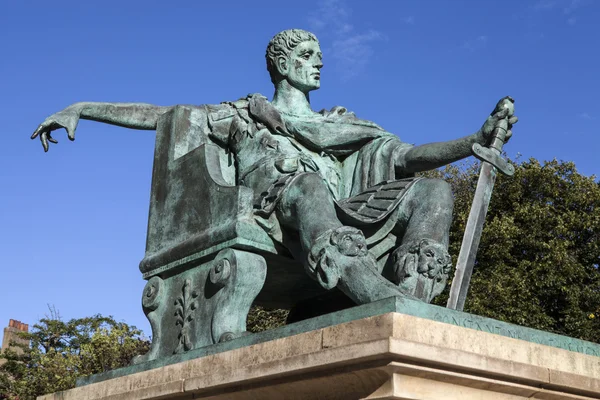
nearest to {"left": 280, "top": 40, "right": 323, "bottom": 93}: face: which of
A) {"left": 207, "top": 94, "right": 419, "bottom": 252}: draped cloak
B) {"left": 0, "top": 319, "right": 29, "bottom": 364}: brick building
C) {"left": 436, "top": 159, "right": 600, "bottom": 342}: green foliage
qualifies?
{"left": 207, "top": 94, "right": 419, "bottom": 252}: draped cloak

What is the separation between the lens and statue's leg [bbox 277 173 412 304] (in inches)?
177

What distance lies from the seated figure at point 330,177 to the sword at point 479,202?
2.8 inches

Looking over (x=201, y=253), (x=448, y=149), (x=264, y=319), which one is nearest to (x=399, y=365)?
(x=201, y=253)

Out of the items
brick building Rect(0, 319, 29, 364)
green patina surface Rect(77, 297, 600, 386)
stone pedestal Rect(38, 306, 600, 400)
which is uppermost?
brick building Rect(0, 319, 29, 364)

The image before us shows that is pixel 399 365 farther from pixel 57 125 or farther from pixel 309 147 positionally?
pixel 57 125

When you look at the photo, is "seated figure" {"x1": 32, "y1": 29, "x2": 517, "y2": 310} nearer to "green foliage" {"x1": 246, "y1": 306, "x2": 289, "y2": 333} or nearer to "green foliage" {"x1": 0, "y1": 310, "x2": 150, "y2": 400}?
"green foliage" {"x1": 246, "y1": 306, "x2": 289, "y2": 333}

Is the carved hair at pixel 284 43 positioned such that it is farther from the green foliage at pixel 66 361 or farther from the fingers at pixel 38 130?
the green foliage at pixel 66 361

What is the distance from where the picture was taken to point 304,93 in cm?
626

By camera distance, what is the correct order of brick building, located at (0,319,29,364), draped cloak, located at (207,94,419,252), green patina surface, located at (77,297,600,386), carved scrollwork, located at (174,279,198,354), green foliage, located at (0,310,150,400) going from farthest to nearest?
brick building, located at (0,319,29,364) → green foliage, located at (0,310,150,400) → draped cloak, located at (207,94,419,252) → carved scrollwork, located at (174,279,198,354) → green patina surface, located at (77,297,600,386)

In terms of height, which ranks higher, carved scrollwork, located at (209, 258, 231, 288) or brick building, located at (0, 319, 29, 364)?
brick building, located at (0, 319, 29, 364)

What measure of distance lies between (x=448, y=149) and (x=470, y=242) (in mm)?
833

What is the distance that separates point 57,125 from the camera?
20.4ft

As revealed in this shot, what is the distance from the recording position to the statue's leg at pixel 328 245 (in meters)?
4.50

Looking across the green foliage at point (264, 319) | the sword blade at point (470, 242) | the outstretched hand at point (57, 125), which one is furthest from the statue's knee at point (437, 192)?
the green foliage at point (264, 319)
